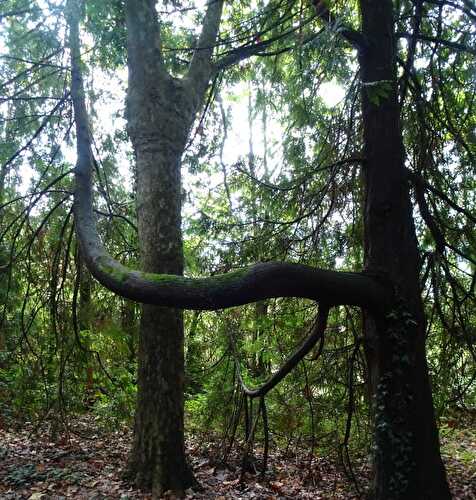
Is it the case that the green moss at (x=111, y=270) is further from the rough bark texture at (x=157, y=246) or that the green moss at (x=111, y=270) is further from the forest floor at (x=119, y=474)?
the forest floor at (x=119, y=474)

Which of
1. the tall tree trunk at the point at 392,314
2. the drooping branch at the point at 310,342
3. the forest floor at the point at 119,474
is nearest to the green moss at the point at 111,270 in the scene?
the drooping branch at the point at 310,342

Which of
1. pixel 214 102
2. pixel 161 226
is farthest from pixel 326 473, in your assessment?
pixel 214 102

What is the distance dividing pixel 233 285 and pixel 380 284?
158 centimetres

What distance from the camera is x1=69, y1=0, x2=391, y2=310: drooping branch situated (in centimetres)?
297

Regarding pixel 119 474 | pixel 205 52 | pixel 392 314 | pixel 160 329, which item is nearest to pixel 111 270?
pixel 160 329

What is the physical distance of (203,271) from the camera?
5730 mm

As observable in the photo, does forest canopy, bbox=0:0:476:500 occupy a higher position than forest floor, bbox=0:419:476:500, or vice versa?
forest canopy, bbox=0:0:476:500

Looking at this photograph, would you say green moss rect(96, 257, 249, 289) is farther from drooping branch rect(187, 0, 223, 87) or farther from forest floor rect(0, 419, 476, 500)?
drooping branch rect(187, 0, 223, 87)

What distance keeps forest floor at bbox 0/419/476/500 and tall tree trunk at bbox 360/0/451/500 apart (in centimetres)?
107

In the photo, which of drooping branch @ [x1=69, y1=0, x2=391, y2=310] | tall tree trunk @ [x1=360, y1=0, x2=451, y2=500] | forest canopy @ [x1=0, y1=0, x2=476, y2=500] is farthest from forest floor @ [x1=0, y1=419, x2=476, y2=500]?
drooping branch @ [x1=69, y1=0, x2=391, y2=310]

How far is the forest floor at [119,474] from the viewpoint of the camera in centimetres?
479

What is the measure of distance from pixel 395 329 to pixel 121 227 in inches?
187

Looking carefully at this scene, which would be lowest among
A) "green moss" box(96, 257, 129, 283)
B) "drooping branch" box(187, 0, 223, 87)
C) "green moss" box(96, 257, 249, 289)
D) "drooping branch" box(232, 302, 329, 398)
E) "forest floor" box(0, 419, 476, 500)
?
"forest floor" box(0, 419, 476, 500)

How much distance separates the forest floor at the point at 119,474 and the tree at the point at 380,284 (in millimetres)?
704
